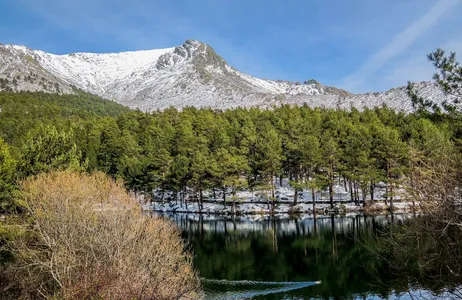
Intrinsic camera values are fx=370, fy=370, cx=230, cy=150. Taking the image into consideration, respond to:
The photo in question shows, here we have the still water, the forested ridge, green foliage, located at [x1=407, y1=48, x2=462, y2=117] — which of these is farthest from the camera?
the forested ridge

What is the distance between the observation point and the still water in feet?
89.9

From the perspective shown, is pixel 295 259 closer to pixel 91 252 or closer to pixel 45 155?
pixel 91 252

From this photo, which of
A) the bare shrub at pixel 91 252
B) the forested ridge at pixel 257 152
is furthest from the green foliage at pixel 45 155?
the bare shrub at pixel 91 252

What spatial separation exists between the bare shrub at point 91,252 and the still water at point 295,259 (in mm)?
8719

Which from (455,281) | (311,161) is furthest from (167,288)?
(311,161)

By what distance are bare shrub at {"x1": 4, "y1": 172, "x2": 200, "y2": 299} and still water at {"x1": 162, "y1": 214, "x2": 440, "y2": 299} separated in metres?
8.72

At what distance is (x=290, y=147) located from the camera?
2763 inches

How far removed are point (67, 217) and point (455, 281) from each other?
790 inches

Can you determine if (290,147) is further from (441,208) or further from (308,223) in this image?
(441,208)

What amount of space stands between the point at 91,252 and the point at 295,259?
77.2ft

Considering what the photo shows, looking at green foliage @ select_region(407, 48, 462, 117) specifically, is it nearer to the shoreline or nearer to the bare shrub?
the bare shrub

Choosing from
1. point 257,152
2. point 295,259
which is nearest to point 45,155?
point 295,259

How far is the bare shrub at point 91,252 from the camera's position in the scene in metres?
14.8

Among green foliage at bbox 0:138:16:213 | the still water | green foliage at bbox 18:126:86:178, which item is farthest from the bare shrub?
the still water
